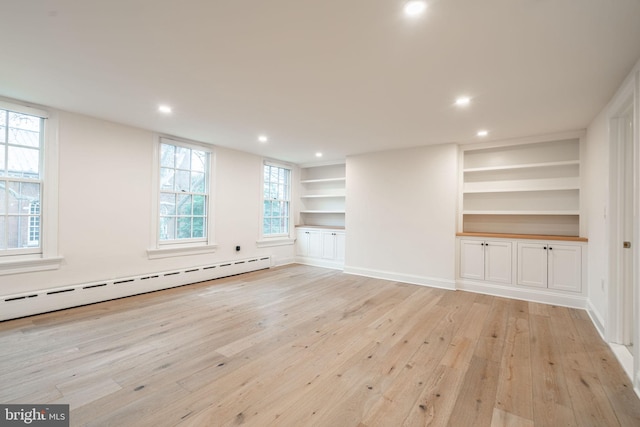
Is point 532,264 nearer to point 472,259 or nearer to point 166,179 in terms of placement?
point 472,259

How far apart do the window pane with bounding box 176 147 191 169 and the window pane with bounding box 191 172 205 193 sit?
181 millimetres

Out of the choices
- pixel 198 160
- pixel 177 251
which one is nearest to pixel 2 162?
pixel 177 251

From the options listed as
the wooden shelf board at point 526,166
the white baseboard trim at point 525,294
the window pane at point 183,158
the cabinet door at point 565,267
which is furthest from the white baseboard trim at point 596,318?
the window pane at point 183,158

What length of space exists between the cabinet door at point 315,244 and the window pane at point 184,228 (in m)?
2.66

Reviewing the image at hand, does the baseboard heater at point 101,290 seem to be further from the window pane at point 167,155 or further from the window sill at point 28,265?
the window pane at point 167,155

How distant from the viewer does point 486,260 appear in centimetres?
430

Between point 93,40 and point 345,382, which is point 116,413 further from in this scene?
point 93,40

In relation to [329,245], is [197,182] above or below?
above

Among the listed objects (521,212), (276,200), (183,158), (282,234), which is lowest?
(282,234)

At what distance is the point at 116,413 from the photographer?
5.38 feet

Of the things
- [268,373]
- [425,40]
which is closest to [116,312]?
[268,373]

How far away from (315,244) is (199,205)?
2666 millimetres

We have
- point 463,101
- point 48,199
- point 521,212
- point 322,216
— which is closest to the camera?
point 463,101

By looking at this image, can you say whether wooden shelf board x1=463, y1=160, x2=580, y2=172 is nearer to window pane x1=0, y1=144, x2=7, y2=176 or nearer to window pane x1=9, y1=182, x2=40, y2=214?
window pane x1=9, y1=182, x2=40, y2=214
